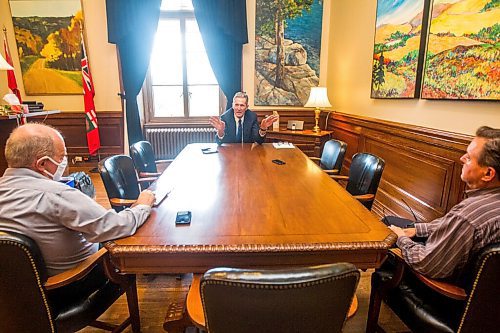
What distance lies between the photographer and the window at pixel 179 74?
4.69 m

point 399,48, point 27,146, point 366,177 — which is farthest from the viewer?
point 399,48

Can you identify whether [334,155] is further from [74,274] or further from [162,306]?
[74,274]

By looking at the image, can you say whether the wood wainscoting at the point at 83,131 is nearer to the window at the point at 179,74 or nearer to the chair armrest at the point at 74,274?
the window at the point at 179,74

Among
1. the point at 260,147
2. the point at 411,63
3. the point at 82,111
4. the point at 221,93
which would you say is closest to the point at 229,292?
the point at 260,147

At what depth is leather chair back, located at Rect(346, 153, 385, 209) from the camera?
6.63 feet

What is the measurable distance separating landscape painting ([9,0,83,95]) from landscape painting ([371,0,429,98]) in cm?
421

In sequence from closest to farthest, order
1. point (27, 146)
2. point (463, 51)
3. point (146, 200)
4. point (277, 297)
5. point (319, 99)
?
1. point (277, 297)
2. point (27, 146)
3. point (146, 200)
4. point (463, 51)
5. point (319, 99)

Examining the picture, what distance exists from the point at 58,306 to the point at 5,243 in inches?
14.8

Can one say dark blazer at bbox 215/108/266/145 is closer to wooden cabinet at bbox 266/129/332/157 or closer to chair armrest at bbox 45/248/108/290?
wooden cabinet at bbox 266/129/332/157

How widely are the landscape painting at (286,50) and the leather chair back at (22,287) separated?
13.7 ft

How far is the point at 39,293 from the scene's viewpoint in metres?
1.08

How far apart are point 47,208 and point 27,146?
27 centimetres

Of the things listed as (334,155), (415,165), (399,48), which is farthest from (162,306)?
(399,48)

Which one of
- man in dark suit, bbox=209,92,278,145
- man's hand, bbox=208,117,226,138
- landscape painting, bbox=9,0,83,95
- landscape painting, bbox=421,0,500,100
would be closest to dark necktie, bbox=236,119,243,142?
man in dark suit, bbox=209,92,278,145
